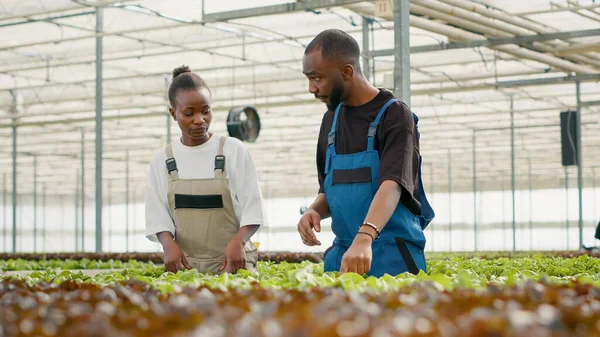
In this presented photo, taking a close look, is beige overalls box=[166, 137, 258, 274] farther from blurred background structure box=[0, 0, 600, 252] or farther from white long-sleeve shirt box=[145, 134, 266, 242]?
blurred background structure box=[0, 0, 600, 252]

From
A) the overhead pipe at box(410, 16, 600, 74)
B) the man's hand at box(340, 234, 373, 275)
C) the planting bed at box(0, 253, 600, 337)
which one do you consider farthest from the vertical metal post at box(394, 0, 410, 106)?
the planting bed at box(0, 253, 600, 337)

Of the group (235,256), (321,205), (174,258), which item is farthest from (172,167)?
(321,205)

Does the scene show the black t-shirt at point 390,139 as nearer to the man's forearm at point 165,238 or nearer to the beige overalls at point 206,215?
the beige overalls at point 206,215

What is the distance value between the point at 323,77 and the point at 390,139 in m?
0.35

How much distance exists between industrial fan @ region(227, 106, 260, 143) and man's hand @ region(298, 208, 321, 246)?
362 inches

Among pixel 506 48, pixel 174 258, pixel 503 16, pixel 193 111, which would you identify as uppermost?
pixel 503 16

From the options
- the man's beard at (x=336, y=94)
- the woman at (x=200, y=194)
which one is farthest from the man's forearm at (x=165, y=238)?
the man's beard at (x=336, y=94)

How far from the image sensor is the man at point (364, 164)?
3.29m

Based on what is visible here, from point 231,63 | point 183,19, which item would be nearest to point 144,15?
point 183,19

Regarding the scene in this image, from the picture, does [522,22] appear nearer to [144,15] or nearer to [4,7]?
[144,15]

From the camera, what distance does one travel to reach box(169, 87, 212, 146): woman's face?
3.81 meters

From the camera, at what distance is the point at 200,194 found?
391cm

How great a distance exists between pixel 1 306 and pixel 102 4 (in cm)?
1047

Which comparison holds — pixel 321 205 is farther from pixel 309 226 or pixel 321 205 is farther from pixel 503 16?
pixel 503 16
